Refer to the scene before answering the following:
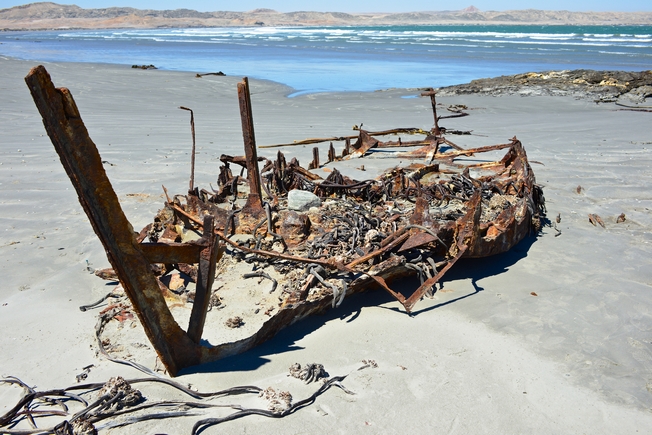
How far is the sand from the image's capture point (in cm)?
267

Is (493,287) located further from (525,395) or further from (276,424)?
(276,424)

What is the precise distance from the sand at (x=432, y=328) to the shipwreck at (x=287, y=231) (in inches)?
8.7

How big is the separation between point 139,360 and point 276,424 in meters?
0.94

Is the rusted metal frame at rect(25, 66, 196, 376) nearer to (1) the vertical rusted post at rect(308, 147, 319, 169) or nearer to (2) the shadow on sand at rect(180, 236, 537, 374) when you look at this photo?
(2) the shadow on sand at rect(180, 236, 537, 374)

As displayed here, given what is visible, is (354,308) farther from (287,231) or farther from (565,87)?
(565,87)

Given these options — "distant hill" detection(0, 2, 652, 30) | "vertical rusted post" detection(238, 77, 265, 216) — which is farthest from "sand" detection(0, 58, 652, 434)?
"distant hill" detection(0, 2, 652, 30)

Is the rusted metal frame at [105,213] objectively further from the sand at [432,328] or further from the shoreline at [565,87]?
the shoreline at [565,87]

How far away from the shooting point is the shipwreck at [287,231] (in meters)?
2.28

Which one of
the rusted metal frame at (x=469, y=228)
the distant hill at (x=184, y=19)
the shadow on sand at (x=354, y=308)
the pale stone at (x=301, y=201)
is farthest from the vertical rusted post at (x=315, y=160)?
the distant hill at (x=184, y=19)

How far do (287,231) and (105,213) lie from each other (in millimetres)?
1742

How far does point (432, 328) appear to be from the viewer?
133 inches

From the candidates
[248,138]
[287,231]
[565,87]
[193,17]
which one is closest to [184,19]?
[193,17]

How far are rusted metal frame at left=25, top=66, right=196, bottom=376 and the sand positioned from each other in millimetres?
289

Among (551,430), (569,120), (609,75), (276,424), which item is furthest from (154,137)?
(609,75)
